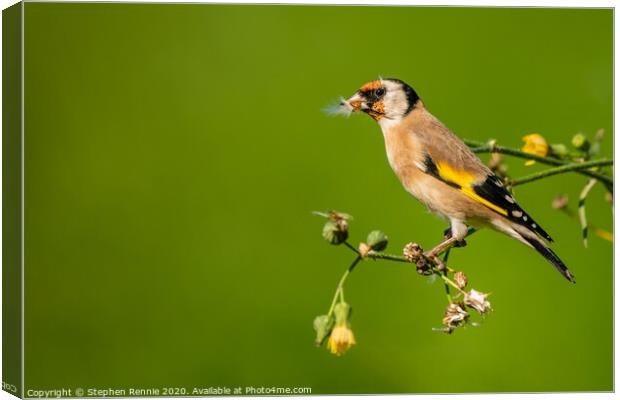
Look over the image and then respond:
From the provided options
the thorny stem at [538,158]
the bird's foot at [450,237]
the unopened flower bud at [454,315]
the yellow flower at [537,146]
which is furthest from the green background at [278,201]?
the unopened flower bud at [454,315]

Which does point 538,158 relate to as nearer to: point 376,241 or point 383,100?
point 376,241

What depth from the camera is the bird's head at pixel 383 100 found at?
254 centimetres

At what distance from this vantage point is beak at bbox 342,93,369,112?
8.33ft

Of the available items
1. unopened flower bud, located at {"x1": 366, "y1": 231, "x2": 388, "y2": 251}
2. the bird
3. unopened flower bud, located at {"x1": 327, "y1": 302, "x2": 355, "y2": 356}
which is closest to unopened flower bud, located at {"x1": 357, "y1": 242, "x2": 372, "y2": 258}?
unopened flower bud, located at {"x1": 366, "y1": 231, "x2": 388, "y2": 251}

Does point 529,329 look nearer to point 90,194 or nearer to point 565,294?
point 565,294

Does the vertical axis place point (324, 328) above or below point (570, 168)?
below

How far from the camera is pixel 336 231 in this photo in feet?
6.72

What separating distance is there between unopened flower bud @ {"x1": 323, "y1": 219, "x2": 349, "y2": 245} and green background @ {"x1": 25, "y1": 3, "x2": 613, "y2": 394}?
2.55 feet

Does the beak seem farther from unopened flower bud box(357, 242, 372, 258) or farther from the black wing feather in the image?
unopened flower bud box(357, 242, 372, 258)

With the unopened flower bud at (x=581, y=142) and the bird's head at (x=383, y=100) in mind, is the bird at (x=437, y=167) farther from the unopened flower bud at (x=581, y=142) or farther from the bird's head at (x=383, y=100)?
the unopened flower bud at (x=581, y=142)

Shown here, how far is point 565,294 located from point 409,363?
576mm

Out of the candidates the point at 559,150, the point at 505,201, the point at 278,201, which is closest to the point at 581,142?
the point at 559,150

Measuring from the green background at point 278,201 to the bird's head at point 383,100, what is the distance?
19 centimetres

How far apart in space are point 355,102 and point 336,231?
619 mm
